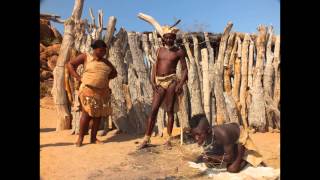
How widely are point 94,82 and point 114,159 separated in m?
1.30

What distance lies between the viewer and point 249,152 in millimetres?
4195

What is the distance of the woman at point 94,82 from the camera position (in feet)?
17.8

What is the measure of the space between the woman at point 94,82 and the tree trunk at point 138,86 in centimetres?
95

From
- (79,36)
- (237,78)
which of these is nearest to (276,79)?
(237,78)

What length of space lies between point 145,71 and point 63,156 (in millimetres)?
2369

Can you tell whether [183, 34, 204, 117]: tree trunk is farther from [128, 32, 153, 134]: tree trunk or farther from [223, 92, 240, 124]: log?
[128, 32, 153, 134]: tree trunk

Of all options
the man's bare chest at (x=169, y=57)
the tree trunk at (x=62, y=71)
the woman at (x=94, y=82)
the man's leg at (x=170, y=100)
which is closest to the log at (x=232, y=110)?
the man's leg at (x=170, y=100)

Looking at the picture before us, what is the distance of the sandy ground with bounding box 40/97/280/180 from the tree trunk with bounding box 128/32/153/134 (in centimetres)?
44

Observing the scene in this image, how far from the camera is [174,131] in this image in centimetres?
647

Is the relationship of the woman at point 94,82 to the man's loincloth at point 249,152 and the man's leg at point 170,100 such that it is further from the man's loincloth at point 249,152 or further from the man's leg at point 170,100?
the man's loincloth at point 249,152

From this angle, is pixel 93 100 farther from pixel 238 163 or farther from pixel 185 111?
pixel 238 163

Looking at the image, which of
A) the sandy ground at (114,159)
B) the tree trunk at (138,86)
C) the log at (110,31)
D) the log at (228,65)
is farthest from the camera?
the log at (228,65)
